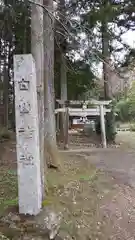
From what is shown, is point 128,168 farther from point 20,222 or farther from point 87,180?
point 20,222

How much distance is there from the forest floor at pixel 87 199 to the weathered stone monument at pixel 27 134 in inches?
13.7

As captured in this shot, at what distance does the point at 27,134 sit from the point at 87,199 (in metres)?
1.88

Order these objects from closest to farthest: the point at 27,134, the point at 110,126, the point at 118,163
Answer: the point at 27,134 < the point at 118,163 < the point at 110,126

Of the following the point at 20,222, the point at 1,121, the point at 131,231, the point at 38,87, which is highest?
the point at 38,87

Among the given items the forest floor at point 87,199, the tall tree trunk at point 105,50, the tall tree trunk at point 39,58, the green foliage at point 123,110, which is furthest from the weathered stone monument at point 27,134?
the green foliage at point 123,110

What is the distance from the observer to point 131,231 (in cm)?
489

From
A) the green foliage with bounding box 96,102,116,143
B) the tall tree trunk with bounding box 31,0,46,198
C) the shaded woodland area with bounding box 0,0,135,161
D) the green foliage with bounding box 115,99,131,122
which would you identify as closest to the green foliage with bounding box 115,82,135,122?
the green foliage with bounding box 115,99,131,122

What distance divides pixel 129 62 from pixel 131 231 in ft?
29.3

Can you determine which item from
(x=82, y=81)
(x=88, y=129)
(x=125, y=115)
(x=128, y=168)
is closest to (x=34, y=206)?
(x=128, y=168)

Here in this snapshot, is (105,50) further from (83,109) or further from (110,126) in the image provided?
(110,126)

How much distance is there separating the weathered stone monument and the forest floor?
349mm

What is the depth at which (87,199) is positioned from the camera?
5492 mm

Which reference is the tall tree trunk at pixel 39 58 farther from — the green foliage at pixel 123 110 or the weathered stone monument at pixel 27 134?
the green foliage at pixel 123 110

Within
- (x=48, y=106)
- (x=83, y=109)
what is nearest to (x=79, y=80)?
(x=83, y=109)
